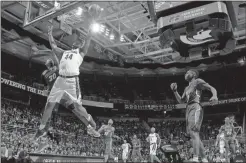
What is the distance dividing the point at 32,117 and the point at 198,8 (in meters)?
18.2

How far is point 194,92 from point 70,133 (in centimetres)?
1639

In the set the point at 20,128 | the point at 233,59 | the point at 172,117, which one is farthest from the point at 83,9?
the point at 172,117

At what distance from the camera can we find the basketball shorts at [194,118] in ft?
15.5

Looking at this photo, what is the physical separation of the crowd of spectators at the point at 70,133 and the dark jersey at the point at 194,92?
8782 mm

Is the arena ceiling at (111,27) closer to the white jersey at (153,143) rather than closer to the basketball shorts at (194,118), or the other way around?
the white jersey at (153,143)

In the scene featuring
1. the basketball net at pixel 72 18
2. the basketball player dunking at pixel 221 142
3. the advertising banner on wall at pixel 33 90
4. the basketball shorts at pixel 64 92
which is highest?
the basketball net at pixel 72 18

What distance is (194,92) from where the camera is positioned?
502 cm

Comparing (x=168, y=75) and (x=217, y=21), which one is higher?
(x=168, y=75)

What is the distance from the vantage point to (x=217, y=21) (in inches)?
101

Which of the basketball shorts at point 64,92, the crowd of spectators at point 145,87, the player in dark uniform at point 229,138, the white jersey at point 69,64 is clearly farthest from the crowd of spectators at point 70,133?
the white jersey at point 69,64

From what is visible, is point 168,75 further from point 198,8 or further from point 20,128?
point 198,8

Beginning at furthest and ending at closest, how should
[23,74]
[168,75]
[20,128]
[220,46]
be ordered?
[168,75] → [23,74] → [20,128] → [220,46]

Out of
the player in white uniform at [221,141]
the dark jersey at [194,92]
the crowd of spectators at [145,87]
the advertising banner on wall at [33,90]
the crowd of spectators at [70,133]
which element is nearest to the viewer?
the dark jersey at [194,92]

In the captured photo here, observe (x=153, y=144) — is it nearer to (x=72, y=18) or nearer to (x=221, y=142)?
(x=221, y=142)
